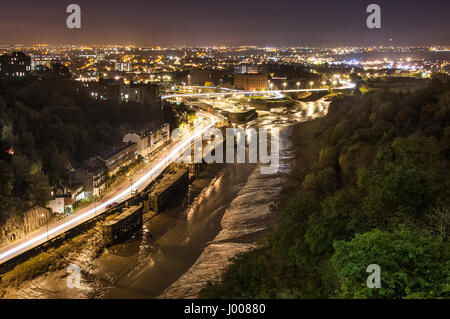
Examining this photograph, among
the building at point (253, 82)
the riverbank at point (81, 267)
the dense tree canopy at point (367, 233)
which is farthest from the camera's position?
Answer: the building at point (253, 82)

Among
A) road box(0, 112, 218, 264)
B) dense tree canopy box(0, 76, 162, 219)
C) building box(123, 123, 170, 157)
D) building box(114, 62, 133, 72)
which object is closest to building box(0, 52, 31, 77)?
dense tree canopy box(0, 76, 162, 219)

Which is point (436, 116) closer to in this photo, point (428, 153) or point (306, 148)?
point (428, 153)

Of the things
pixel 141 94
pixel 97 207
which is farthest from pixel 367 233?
pixel 141 94

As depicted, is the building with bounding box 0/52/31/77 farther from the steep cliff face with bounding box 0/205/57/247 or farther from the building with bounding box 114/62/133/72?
the building with bounding box 114/62/133/72

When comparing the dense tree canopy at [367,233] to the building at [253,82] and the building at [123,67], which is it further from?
the building at [123,67]

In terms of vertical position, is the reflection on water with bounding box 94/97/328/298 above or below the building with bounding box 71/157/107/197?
below

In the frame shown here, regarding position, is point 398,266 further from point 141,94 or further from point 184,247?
point 141,94

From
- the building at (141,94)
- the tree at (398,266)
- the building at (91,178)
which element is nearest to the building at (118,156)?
the building at (91,178)
